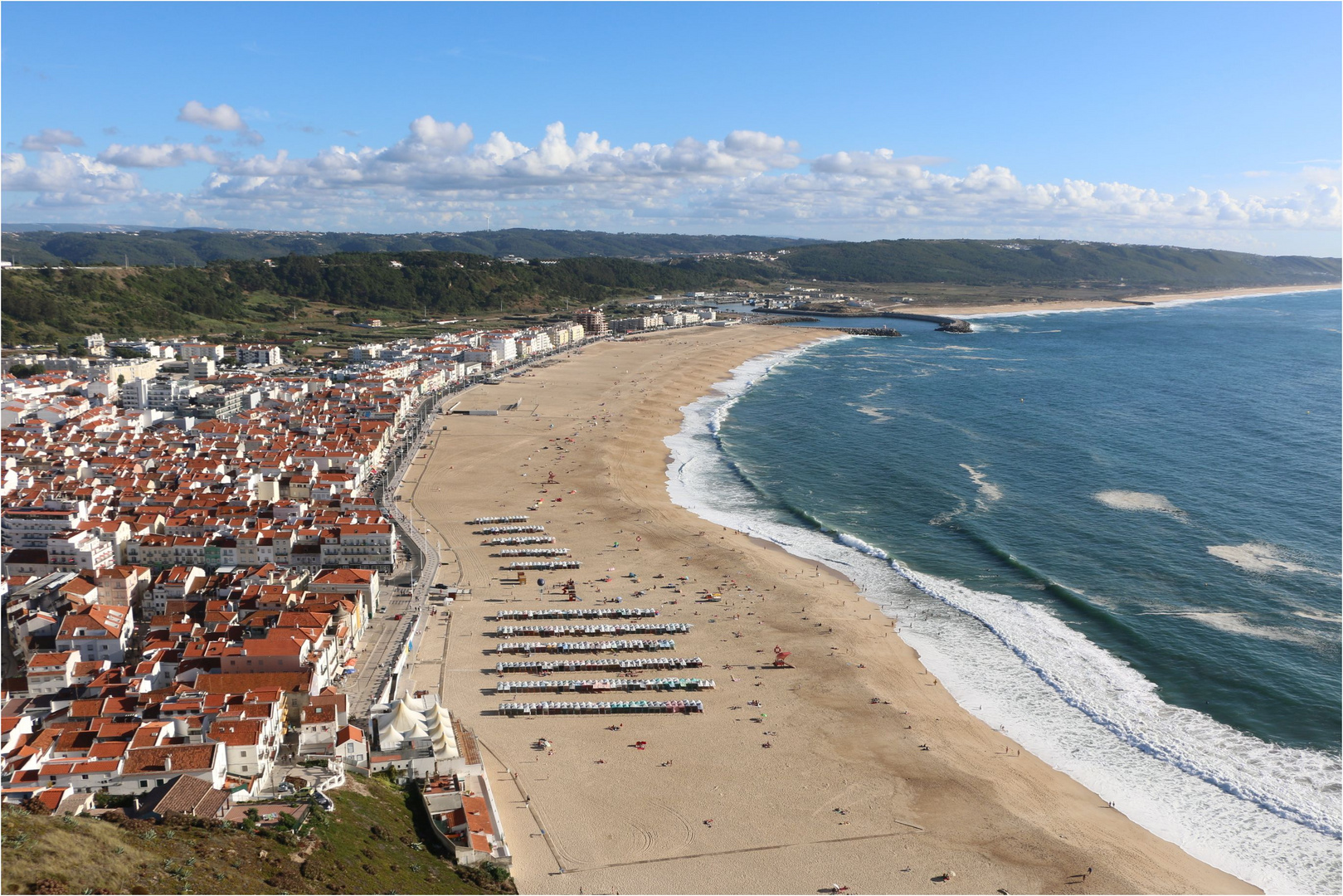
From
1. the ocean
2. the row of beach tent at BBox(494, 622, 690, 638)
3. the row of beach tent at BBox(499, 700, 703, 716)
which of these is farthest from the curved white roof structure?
the ocean

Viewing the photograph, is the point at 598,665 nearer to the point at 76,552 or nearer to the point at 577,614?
the point at 577,614

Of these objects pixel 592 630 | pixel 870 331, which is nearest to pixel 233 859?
pixel 592 630

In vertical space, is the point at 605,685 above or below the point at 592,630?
below

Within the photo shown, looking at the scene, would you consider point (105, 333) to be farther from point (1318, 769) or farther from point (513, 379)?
point (1318, 769)

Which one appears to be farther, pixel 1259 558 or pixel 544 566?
pixel 1259 558

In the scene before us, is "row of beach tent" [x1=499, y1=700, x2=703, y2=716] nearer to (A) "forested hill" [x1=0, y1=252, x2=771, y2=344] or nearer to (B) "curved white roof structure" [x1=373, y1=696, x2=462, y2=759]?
(B) "curved white roof structure" [x1=373, y1=696, x2=462, y2=759]

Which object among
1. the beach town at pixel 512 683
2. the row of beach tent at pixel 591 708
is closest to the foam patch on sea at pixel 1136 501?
the beach town at pixel 512 683

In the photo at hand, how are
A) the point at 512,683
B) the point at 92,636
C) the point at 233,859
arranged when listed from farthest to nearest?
the point at 512,683 < the point at 92,636 < the point at 233,859
